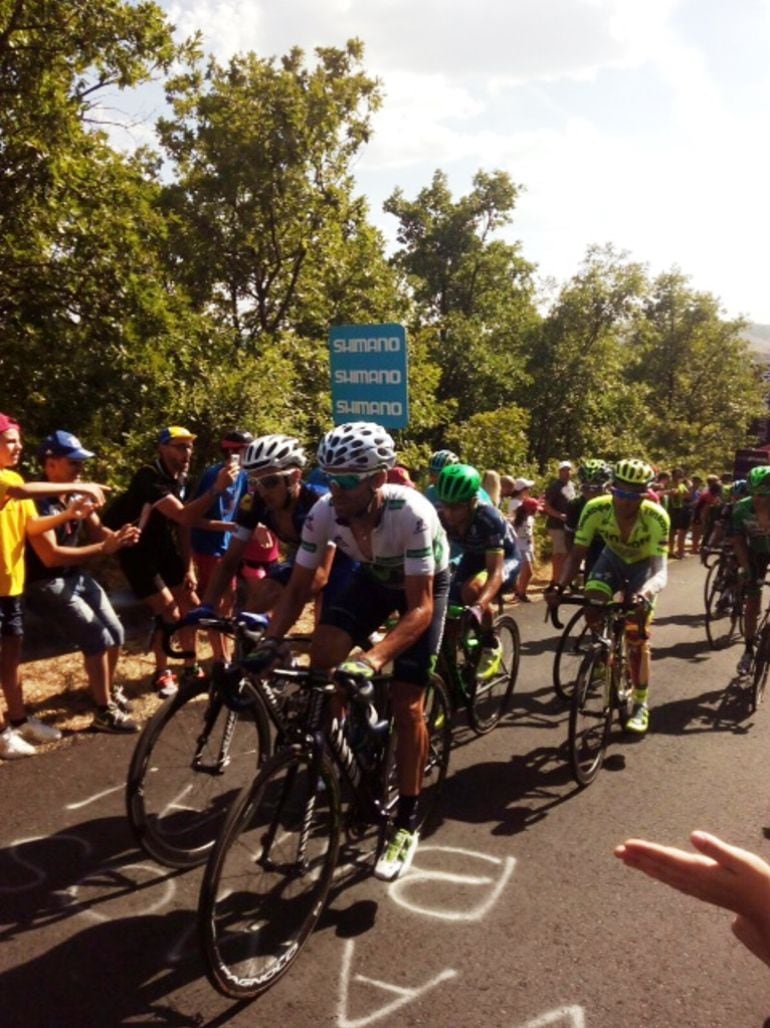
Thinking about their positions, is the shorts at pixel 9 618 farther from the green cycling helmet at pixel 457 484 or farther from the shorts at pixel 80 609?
the green cycling helmet at pixel 457 484

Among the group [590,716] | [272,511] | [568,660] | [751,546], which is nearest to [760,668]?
[751,546]

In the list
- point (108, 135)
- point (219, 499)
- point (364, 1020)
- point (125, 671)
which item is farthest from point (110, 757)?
point (108, 135)

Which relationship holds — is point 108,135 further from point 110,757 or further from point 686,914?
point 686,914

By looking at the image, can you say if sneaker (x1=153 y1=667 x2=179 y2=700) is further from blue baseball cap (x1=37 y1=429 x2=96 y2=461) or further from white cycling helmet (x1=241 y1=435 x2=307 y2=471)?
white cycling helmet (x1=241 y1=435 x2=307 y2=471)

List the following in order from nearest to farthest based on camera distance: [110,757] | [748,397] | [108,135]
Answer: [110,757], [108,135], [748,397]

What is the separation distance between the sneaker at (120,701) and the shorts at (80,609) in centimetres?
46

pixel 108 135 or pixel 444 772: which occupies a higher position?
pixel 108 135

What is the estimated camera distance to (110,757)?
4.88 meters

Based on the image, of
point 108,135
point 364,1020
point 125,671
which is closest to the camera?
point 364,1020

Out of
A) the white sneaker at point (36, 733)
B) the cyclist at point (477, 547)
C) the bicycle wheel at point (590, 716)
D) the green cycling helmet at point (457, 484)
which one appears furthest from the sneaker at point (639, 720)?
the white sneaker at point (36, 733)

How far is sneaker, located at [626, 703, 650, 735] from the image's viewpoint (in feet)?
18.7

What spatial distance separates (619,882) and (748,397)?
32.9 m

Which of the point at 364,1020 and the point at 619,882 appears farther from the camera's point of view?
the point at 619,882

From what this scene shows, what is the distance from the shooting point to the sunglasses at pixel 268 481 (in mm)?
4141
